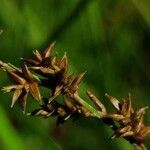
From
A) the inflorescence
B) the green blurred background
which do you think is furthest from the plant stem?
the green blurred background

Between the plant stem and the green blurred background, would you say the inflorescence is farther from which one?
the green blurred background

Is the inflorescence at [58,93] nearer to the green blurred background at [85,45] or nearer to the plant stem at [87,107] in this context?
the plant stem at [87,107]

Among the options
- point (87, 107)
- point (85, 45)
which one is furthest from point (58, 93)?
point (85, 45)

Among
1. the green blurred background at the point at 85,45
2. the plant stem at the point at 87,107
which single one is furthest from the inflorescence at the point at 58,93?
the green blurred background at the point at 85,45

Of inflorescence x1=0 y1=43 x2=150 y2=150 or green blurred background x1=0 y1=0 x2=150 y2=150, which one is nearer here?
inflorescence x1=0 y1=43 x2=150 y2=150

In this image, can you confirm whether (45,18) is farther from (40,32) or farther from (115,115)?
(115,115)

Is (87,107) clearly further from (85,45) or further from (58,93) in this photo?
(85,45)

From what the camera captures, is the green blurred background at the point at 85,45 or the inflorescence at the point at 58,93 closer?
the inflorescence at the point at 58,93

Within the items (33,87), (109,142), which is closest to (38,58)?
(33,87)
